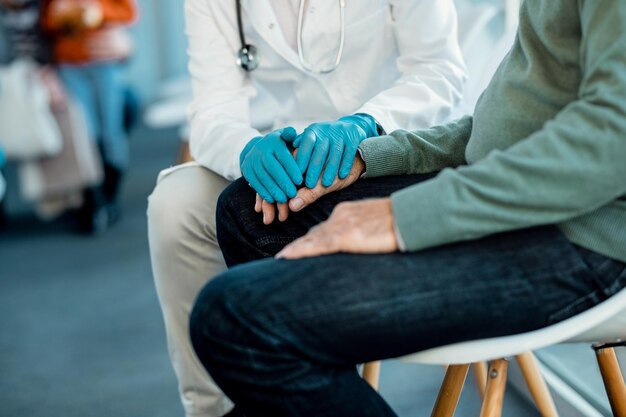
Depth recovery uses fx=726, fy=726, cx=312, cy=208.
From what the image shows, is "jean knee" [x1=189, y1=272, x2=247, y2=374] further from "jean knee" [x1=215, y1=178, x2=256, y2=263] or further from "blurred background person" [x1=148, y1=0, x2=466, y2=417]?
"blurred background person" [x1=148, y1=0, x2=466, y2=417]

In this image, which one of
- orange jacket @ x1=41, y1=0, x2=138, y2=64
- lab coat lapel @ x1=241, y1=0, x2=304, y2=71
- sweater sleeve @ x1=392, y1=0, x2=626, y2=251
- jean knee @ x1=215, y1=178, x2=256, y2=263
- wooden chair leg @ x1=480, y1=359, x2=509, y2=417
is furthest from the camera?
orange jacket @ x1=41, y1=0, x2=138, y2=64

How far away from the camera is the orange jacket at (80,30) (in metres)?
2.74

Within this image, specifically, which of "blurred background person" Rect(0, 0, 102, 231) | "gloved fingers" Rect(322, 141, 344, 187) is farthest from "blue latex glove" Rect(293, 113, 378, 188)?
"blurred background person" Rect(0, 0, 102, 231)

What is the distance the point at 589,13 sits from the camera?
72 cm

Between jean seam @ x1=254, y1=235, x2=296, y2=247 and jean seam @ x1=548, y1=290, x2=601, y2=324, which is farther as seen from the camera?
jean seam @ x1=254, y1=235, x2=296, y2=247

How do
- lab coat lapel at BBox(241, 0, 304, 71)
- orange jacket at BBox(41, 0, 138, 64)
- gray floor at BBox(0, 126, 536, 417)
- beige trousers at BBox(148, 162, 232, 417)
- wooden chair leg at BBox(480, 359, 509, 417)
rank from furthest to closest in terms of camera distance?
orange jacket at BBox(41, 0, 138, 64), gray floor at BBox(0, 126, 536, 417), lab coat lapel at BBox(241, 0, 304, 71), beige trousers at BBox(148, 162, 232, 417), wooden chair leg at BBox(480, 359, 509, 417)

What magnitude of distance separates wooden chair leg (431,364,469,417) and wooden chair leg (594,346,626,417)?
17 cm

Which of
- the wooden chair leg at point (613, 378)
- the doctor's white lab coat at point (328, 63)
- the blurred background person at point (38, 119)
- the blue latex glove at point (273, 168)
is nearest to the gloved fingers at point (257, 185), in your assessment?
the blue latex glove at point (273, 168)

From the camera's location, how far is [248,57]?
4.24ft

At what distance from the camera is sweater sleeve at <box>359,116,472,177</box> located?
38.1 inches

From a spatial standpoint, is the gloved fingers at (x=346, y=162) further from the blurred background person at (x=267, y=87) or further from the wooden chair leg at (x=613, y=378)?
the wooden chair leg at (x=613, y=378)

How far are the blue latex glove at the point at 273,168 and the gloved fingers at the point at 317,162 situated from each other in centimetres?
1

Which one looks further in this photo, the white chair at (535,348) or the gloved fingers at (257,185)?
the gloved fingers at (257,185)

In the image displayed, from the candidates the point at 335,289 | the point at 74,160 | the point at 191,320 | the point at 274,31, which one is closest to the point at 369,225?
the point at 335,289
